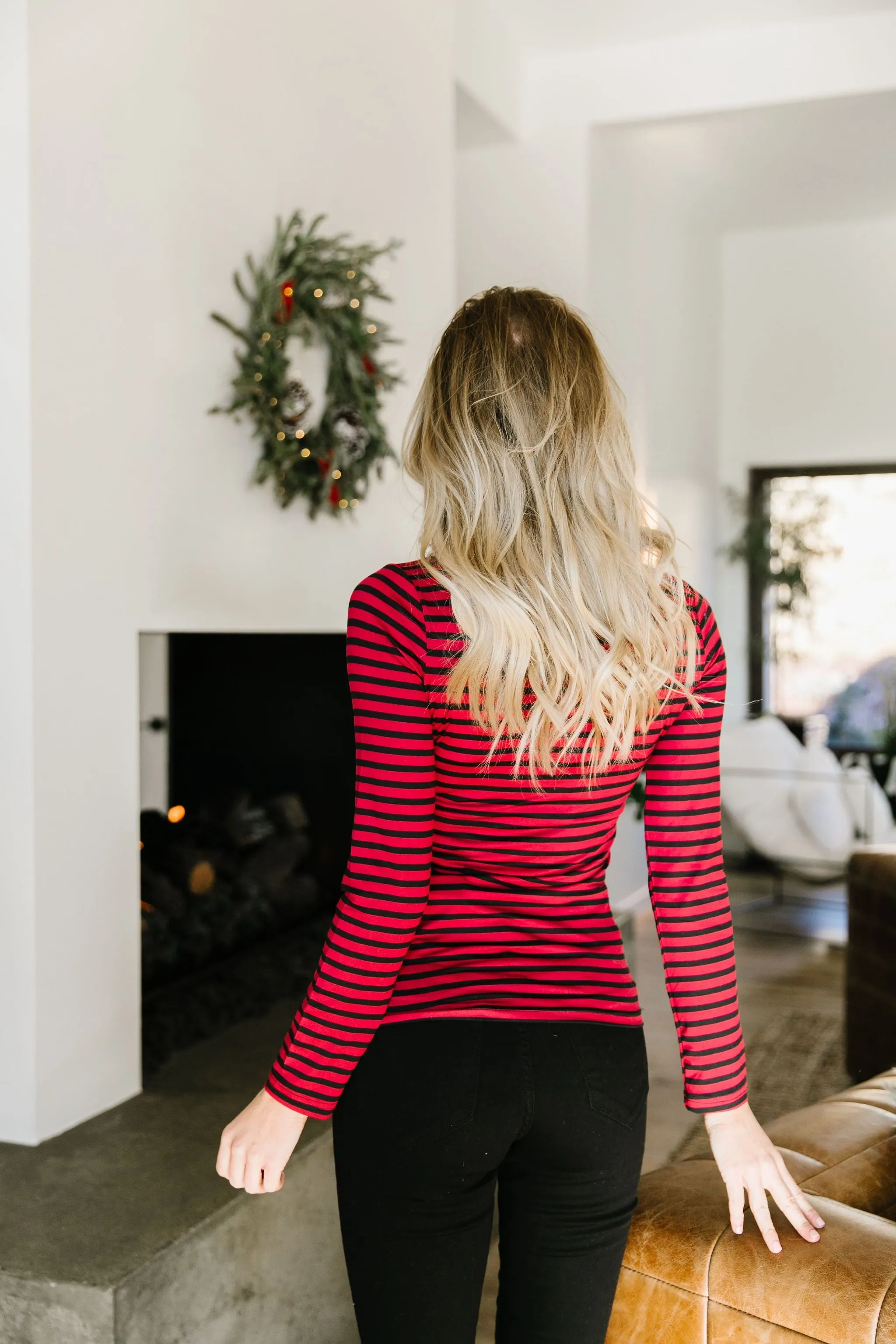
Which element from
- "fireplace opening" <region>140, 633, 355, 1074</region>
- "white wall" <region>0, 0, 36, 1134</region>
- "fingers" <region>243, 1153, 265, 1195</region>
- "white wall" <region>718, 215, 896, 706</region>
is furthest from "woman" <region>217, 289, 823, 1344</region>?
"white wall" <region>718, 215, 896, 706</region>

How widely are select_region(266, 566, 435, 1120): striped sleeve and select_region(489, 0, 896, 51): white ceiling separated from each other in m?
3.96

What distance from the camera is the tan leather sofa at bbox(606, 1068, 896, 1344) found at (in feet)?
3.63

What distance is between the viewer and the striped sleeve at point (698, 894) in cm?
113

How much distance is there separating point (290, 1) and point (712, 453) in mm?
4544

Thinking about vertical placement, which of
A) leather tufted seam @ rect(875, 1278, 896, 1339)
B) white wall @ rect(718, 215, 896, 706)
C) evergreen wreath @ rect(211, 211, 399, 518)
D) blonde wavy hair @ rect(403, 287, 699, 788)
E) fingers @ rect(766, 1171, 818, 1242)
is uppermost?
white wall @ rect(718, 215, 896, 706)

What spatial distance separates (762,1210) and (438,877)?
447mm

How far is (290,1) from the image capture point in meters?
2.71

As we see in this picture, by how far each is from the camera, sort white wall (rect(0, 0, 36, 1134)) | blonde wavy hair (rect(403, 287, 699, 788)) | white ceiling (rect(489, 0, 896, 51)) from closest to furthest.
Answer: blonde wavy hair (rect(403, 287, 699, 788)) → white wall (rect(0, 0, 36, 1134)) → white ceiling (rect(489, 0, 896, 51))

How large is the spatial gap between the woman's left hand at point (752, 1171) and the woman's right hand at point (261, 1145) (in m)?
0.39

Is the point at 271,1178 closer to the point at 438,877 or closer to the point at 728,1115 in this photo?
the point at 438,877

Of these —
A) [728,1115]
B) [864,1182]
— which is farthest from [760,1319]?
[864,1182]

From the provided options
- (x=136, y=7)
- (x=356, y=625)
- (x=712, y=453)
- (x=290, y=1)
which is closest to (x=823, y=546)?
(x=712, y=453)

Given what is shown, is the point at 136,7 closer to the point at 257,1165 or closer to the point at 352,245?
the point at 352,245

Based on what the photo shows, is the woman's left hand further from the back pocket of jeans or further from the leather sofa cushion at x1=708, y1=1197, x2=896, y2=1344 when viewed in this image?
the back pocket of jeans
